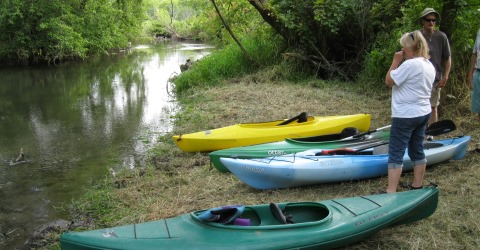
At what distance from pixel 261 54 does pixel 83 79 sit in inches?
281

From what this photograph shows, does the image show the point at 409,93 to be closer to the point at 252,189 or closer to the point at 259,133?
the point at 252,189

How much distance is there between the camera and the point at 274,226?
285 cm

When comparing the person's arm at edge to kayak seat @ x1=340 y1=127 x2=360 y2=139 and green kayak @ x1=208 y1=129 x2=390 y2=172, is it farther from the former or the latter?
kayak seat @ x1=340 y1=127 x2=360 y2=139

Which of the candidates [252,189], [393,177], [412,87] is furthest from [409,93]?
[252,189]

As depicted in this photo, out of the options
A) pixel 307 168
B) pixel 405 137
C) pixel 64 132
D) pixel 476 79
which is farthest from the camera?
pixel 64 132

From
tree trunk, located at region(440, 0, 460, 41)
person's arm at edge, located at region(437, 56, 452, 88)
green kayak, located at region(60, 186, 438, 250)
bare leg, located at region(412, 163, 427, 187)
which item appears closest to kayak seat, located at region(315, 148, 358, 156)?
bare leg, located at region(412, 163, 427, 187)

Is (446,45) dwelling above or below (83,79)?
above

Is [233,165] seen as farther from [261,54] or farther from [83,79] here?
[83,79]

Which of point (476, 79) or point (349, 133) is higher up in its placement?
point (476, 79)

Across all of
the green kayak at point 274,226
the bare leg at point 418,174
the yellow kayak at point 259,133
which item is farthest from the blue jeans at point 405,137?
the yellow kayak at point 259,133

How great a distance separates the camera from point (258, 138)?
560 centimetres

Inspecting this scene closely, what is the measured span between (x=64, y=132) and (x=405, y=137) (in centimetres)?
629

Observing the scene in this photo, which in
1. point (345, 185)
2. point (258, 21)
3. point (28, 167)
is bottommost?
point (28, 167)

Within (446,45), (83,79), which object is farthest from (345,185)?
(83,79)
